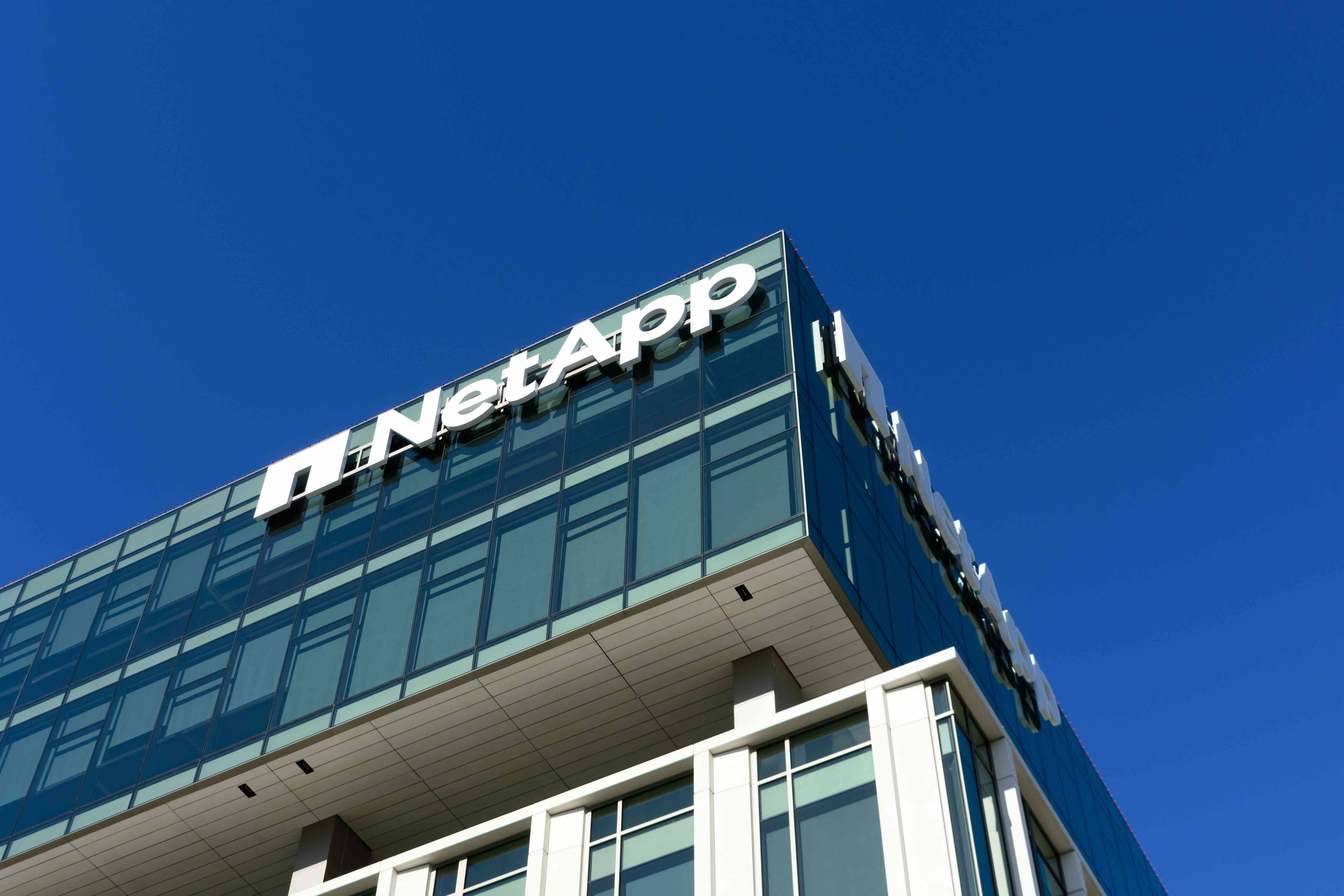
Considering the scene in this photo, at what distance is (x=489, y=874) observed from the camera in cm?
2933

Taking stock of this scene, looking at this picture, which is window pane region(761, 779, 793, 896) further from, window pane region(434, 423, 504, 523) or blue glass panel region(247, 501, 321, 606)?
blue glass panel region(247, 501, 321, 606)

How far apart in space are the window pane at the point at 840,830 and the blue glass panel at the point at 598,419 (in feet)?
37.6

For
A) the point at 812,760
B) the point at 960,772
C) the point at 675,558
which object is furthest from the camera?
the point at 675,558

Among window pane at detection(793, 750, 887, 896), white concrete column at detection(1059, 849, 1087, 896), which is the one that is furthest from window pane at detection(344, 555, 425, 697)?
white concrete column at detection(1059, 849, 1087, 896)

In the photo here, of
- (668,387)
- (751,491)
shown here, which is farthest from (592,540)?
(668,387)

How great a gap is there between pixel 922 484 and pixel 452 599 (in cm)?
1334

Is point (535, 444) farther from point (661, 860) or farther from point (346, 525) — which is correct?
point (661, 860)

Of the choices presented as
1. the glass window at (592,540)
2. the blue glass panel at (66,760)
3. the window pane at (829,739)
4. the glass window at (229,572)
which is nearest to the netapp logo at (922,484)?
the glass window at (592,540)

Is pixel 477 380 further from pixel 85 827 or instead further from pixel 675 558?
pixel 85 827

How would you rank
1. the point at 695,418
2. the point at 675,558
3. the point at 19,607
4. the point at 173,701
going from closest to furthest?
the point at 675,558 < the point at 695,418 < the point at 173,701 < the point at 19,607

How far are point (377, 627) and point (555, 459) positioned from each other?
5975mm

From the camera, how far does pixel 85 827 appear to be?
3666cm

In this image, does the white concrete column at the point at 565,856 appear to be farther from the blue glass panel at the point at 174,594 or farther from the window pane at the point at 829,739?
the blue glass panel at the point at 174,594

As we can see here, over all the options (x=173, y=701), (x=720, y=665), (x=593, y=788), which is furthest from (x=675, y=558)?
(x=173, y=701)
